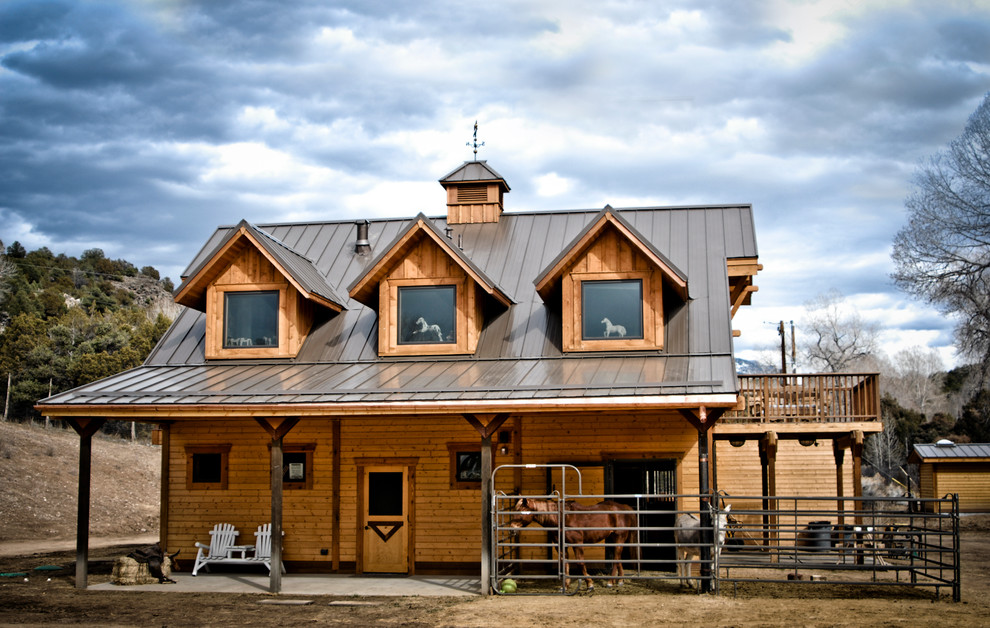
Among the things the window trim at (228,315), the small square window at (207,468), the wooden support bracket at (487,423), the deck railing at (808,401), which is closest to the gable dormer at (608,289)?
the wooden support bracket at (487,423)

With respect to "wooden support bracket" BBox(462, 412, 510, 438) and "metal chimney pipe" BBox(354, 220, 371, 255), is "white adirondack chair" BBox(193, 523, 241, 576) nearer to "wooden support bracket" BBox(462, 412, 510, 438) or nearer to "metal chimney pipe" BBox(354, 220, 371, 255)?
"wooden support bracket" BBox(462, 412, 510, 438)

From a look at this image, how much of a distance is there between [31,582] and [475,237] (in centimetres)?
1089

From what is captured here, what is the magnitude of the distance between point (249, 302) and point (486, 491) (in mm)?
6757

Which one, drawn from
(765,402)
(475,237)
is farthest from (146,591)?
(765,402)

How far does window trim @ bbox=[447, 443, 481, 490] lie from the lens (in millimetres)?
16656

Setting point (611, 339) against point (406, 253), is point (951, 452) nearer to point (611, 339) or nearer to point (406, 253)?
point (611, 339)

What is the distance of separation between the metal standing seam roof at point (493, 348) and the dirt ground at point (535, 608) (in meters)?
2.96

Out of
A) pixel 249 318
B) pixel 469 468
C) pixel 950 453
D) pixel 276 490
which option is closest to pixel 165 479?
pixel 249 318

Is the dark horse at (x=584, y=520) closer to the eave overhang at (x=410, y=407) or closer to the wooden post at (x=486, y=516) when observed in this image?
the wooden post at (x=486, y=516)

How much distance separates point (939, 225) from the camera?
3612cm

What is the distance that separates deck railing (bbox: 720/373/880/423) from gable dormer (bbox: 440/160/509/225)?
6.82 metres

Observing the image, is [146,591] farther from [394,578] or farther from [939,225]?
[939,225]

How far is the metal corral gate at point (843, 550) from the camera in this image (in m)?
13.0

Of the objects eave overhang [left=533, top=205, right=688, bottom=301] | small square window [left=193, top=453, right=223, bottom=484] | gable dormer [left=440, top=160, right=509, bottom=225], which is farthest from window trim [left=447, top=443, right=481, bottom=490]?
gable dormer [left=440, top=160, right=509, bottom=225]
